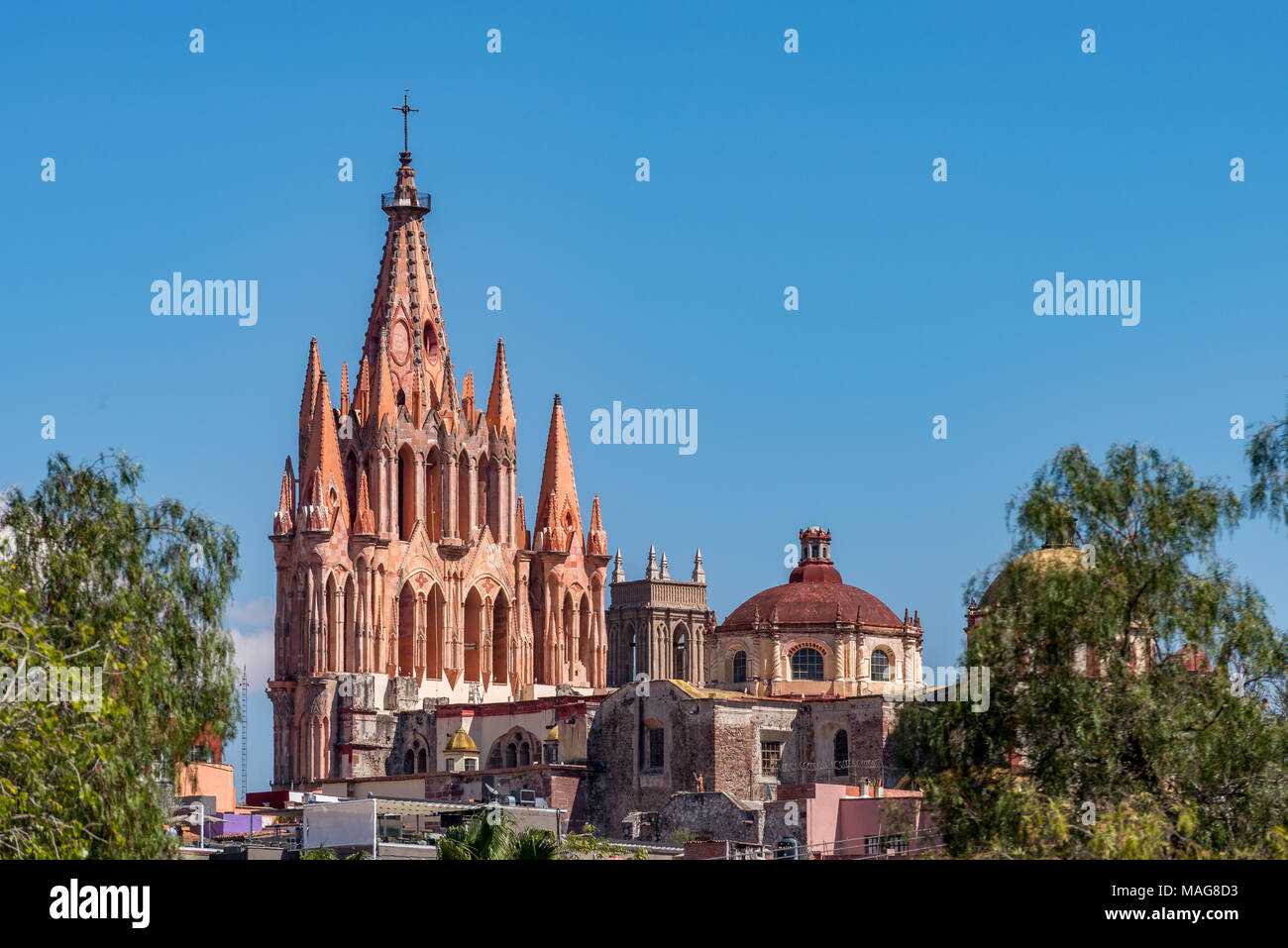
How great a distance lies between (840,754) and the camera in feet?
319

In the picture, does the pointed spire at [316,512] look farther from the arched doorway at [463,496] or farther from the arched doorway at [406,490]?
the arched doorway at [463,496]

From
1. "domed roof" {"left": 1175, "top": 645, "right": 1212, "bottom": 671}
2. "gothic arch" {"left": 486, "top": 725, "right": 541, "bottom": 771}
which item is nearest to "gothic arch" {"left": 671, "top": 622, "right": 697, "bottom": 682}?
"gothic arch" {"left": 486, "top": 725, "right": 541, "bottom": 771}

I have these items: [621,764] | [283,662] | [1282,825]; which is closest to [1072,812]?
[1282,825]

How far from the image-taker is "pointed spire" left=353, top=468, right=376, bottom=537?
4705 inches

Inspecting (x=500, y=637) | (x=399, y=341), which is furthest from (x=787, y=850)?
(x=399, y=341)

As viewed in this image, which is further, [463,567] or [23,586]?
[463,567]

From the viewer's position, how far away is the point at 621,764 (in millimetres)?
96688

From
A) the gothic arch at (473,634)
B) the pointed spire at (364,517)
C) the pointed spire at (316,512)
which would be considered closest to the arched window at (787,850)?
the pointed spire at (316,512)

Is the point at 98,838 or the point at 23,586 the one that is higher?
the point at 23,586

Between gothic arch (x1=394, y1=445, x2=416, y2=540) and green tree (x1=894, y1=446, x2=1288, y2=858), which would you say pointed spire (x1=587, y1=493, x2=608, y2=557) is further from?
green tree (x1=894, y1=446, x2=1288, y2=858)

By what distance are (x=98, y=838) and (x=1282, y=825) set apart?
19.2 m

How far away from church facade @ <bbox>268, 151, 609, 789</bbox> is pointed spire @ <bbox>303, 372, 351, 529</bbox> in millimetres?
95

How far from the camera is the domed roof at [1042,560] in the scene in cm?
4822
